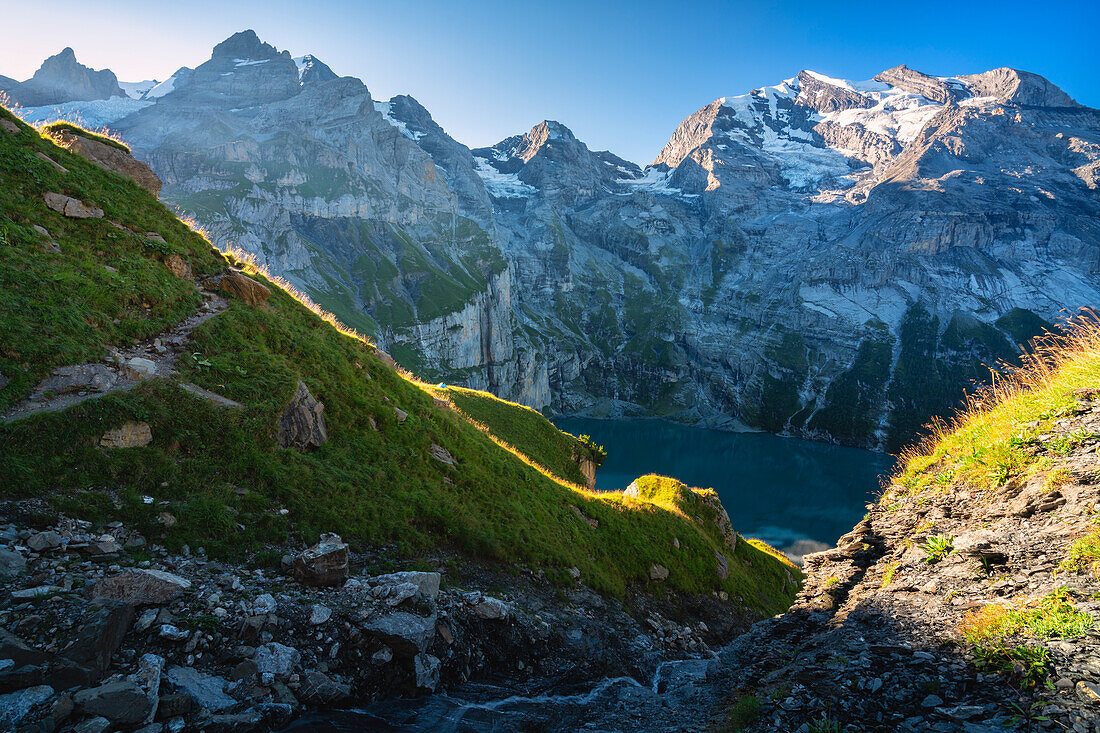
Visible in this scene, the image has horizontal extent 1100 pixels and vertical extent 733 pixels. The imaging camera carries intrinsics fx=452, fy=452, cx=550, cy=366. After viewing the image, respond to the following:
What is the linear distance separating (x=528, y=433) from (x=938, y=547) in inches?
1107

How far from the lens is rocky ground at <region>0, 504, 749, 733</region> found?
6305 millimetres

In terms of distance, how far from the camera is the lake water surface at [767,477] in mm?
96875

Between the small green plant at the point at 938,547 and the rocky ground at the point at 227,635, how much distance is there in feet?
30.4

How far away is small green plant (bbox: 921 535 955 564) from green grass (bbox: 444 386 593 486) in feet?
79.5

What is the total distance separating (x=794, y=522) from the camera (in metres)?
98.4

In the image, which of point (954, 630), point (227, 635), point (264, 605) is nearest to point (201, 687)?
point (227, 635)

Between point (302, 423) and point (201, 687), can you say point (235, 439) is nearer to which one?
point (302, 423)

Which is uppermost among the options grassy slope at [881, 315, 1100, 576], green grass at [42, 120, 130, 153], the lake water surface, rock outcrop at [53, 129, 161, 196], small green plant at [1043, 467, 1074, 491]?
green grass at [42, 120, 130, 153]

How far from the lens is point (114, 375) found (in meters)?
11.5

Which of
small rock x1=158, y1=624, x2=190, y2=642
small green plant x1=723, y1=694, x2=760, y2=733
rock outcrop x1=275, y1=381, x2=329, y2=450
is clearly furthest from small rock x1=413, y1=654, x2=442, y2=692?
rock outcrop x1=275, y1=381, x2=329, y2=450

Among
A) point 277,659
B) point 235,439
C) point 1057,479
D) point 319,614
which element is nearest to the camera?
point 277,659

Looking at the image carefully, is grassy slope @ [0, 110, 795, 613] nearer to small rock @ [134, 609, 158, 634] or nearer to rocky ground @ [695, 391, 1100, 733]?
small rock @ [134, 609, 158, 634]

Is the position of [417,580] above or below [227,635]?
above

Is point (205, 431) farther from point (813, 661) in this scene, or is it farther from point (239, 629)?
point (813, 661)
